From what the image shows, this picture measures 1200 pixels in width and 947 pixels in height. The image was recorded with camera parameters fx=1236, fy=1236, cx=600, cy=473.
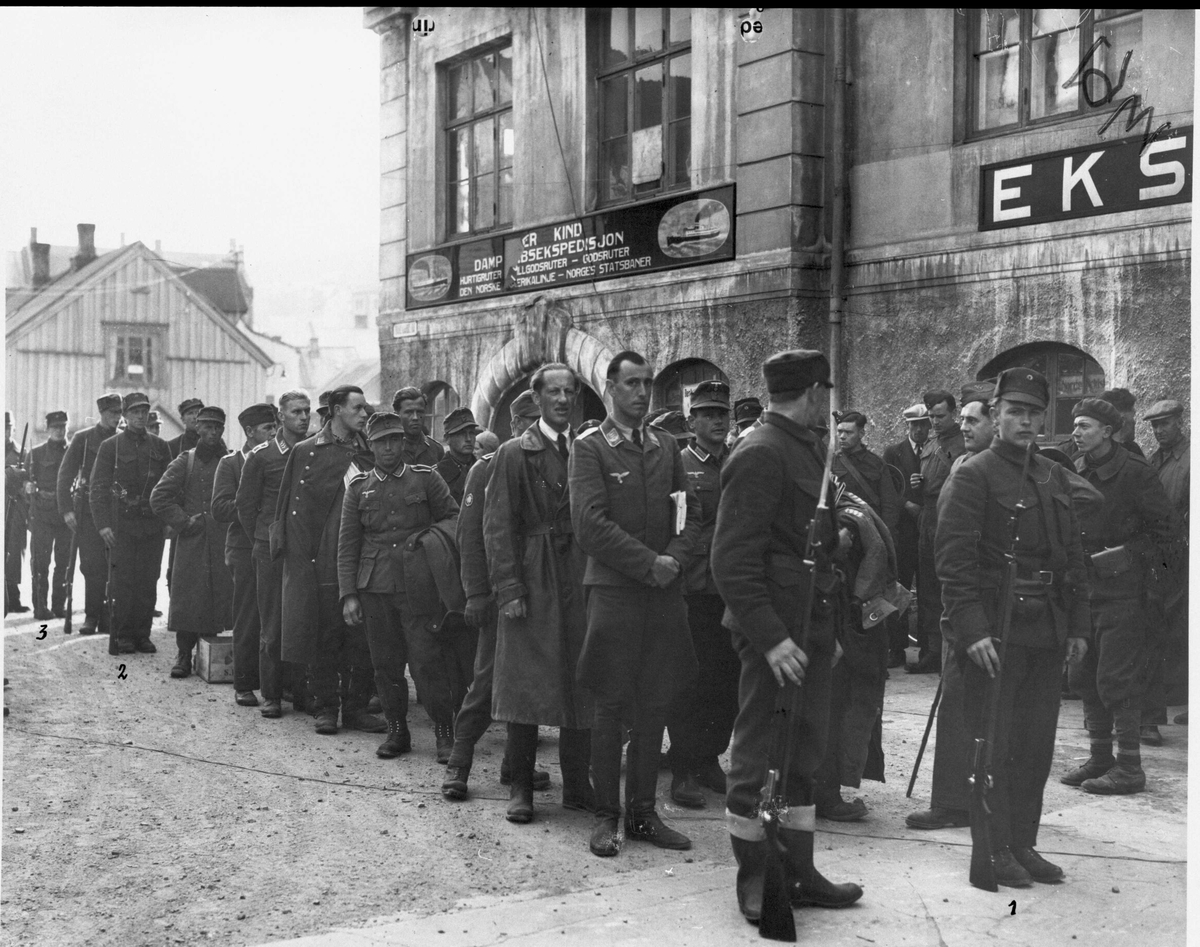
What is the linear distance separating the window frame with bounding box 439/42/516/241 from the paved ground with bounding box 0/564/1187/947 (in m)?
4.92

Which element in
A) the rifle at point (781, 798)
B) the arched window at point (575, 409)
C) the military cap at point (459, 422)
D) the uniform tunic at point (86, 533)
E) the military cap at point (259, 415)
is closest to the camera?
Result: the rifle at point (781, 798)

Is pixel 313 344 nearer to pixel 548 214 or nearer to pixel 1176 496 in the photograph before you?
pixel 548 214

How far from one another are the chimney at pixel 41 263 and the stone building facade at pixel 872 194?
82.5 inches

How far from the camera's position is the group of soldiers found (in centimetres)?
448

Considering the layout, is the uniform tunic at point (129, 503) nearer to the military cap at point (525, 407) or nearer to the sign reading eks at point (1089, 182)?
the military cap at point (525, 407)

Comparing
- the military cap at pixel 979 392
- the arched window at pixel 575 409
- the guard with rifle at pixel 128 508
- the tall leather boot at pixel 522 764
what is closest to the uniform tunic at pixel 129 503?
the guard with rifle at pixel 128 508

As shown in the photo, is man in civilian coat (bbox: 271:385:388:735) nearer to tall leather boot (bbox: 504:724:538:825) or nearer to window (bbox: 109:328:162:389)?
window (bbox: 109:328:162:389)

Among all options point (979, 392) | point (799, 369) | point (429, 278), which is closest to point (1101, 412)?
point (979, 392)

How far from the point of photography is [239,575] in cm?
840

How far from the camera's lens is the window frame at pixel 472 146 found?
10.0 meters

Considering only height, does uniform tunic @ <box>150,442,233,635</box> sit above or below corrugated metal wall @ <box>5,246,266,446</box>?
below

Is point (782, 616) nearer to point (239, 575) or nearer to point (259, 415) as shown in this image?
point (239, 575)

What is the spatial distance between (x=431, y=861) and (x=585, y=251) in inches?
202

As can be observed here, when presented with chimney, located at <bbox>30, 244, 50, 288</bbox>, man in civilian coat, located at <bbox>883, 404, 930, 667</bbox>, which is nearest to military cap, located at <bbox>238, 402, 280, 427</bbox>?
chimney, located at <bbox>30, 244, 50, 288</bbox>
